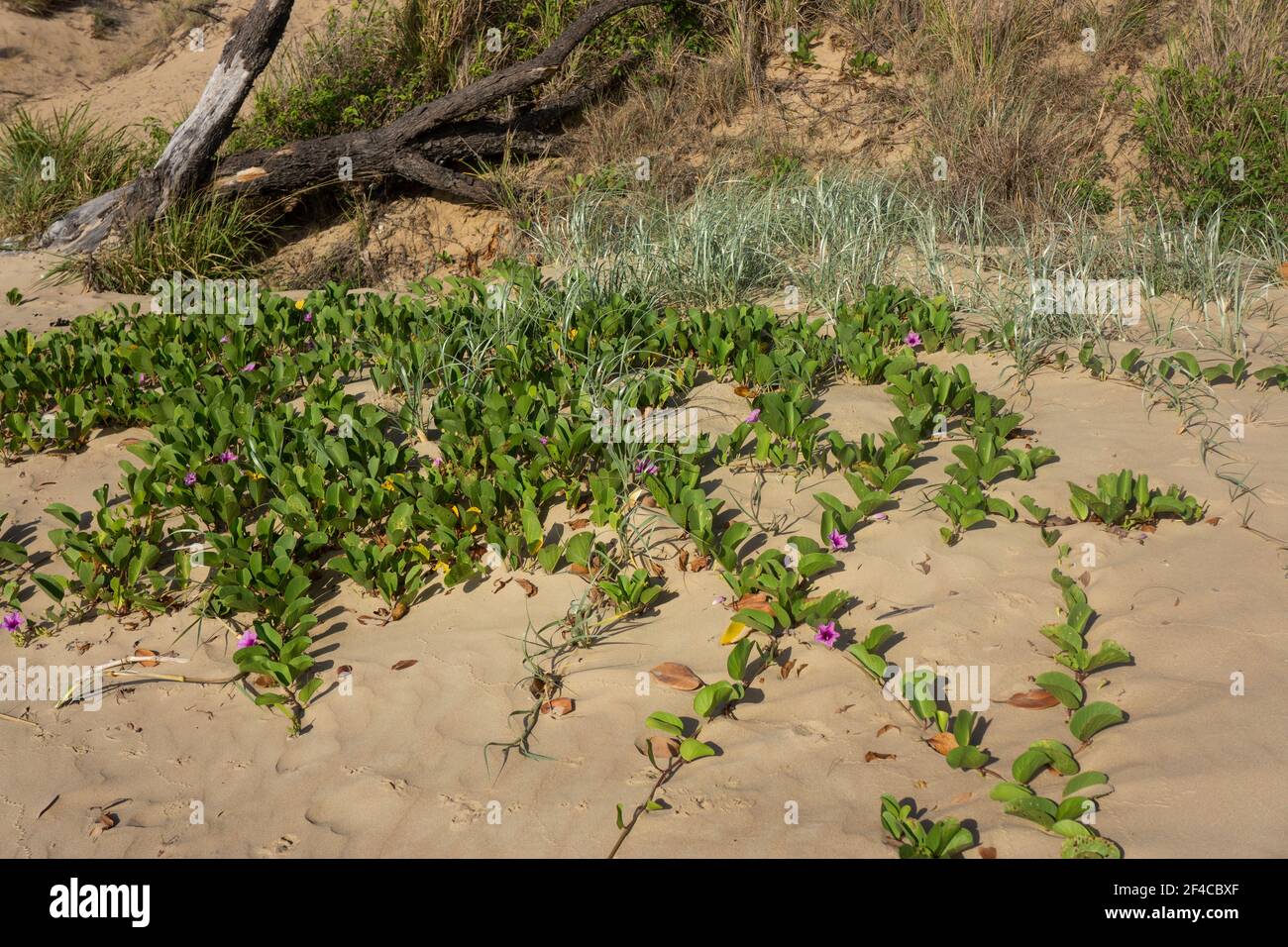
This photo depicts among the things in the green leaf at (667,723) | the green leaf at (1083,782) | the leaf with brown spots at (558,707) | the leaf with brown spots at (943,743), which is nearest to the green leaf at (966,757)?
the leaf with brown spots at (943,743)

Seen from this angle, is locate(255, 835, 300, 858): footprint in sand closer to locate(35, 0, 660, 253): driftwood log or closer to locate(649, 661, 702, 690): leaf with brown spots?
locate(649, 661, 702, 690): leaf with brown spots

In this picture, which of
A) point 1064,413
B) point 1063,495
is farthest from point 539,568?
point 1064,413

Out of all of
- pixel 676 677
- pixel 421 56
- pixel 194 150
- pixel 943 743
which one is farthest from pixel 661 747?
pixel 421 56

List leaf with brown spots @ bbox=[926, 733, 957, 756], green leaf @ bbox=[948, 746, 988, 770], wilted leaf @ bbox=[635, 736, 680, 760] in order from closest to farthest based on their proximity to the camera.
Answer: green leaf @ bbox=[948, 746, 988, 770], leaf with brown spots @ bbox=[926, 733, 957, 756], wilted leaf @ bbox=[635, 736, 680, 760]

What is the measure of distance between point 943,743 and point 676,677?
0.77m

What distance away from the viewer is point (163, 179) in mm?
7617

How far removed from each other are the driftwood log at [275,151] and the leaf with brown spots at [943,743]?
627 centimetres

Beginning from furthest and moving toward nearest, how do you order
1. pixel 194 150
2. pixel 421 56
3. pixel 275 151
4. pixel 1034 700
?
pixel 421 56 → pixel 275 151 → pixel 194 150 → pixel 1034 700

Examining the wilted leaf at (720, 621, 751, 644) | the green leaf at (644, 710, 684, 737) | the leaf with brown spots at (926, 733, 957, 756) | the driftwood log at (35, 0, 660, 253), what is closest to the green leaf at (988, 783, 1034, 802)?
the leaf with brown spots at (926, 733, 957, 756)

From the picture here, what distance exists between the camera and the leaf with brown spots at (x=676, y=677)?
2926 millimetres

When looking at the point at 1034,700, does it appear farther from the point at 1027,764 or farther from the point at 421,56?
the point at 421,56

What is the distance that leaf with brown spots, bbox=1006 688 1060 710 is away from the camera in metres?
2.71

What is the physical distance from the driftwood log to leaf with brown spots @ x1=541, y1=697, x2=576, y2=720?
5733 mm

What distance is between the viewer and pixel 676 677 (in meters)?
2.95
